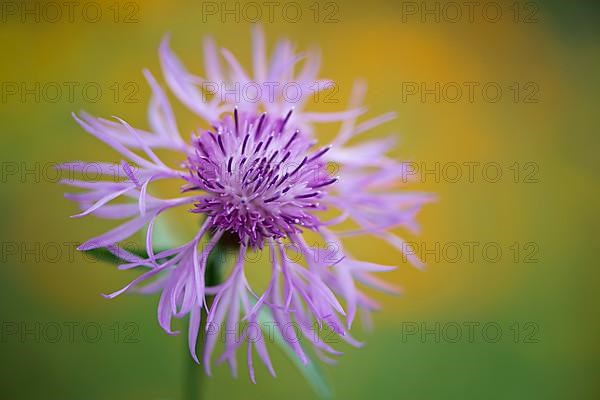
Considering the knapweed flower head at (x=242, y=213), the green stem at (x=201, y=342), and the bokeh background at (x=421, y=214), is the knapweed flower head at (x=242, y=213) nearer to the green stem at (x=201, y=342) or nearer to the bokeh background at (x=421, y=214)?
the green stem at (x=201, y=342)

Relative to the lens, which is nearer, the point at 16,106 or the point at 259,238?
the point at 259,238

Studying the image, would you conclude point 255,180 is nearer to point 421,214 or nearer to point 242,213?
point 242,213

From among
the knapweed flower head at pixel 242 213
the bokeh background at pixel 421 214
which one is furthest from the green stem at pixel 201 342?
the bokeh background at pixel 421 214

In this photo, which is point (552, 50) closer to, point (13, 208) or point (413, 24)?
point (413, 24)

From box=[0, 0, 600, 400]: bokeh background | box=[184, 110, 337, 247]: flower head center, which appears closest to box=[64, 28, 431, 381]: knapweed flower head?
box=[184, 110, 337, 247]: flower head center

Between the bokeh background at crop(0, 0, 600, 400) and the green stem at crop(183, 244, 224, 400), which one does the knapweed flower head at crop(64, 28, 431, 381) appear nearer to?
the green stem at crop(183, 244, 224, 400)

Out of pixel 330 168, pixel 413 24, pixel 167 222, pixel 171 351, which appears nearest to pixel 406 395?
pixel 171 351
